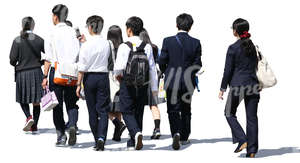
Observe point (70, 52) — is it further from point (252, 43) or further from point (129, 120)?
point (252, 43)

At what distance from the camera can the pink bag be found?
1364 cm

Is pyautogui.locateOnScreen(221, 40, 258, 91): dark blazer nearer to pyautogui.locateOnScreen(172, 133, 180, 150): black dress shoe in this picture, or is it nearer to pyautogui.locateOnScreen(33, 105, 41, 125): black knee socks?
pyautogui.locateOnScreen(172, 133, 180, 150): black dress shoe

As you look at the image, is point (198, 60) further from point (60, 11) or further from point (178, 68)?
point (60, 11)

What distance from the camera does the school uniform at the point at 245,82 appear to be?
12.4m

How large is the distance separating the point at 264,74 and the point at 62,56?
12.4 feet

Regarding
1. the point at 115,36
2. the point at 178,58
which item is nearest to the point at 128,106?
the point at 178,58

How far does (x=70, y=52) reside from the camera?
1341 cm

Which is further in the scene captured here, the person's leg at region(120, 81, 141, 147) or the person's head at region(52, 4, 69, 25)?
the person's head at region(52, 4, 69, 25)

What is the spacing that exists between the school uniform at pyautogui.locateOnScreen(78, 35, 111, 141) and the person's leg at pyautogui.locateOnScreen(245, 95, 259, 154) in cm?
260

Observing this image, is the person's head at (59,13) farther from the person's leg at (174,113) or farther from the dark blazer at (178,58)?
the person's leg at (174,113)

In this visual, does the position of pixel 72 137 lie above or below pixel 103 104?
below

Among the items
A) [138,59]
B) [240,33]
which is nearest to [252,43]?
[240,33]

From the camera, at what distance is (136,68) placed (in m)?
12.8

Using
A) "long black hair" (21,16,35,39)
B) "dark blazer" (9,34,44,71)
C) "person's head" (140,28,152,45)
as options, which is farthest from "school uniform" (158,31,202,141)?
"long black hair" (21,16,35,39)
